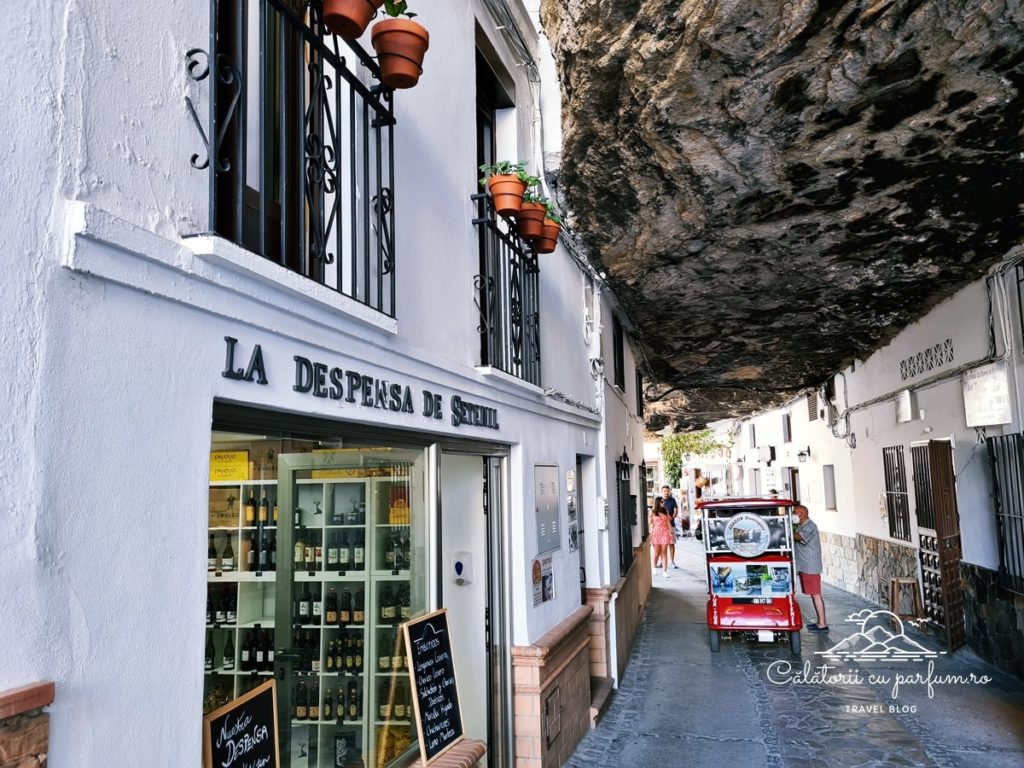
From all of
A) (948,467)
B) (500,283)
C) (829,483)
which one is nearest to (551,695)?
(500,283)

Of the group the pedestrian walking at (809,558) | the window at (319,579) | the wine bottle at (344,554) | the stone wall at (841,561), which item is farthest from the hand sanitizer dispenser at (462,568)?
the stone wall at (841,561)

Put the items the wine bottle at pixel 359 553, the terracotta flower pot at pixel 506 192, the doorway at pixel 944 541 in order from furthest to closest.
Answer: the doorway at pixel 944 541, the terracotta flower pot at pixel 506 192, the wine bottle at pixel 359 553

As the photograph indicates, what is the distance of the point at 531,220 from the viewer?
522cm

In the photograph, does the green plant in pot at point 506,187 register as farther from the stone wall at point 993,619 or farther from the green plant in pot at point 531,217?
the stone wall at point 993,619

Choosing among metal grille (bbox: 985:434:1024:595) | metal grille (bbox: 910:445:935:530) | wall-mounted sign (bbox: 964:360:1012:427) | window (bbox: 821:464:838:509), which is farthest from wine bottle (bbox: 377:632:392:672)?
window (bbox: 821:464:838:509)

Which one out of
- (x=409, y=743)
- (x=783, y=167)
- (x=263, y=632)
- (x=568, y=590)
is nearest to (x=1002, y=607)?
(x=568, y=590)

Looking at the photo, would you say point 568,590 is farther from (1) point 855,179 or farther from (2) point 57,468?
(2) point 57,468

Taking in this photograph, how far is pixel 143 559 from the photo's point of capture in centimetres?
201

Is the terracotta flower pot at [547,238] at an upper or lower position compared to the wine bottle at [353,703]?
upper

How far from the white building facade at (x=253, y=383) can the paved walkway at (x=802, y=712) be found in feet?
4.91

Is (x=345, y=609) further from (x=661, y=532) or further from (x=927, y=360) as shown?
(x=661, y=532)

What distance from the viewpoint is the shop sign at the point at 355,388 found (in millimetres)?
2484

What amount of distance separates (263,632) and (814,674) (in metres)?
7.38

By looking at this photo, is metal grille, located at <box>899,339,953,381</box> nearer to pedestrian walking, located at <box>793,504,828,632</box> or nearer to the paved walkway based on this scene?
pedestrian walking, located at <box>793,504,828,632</box>
